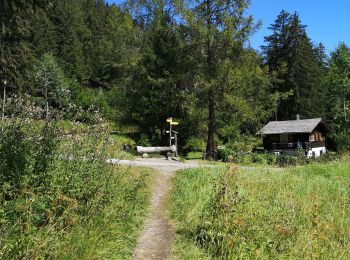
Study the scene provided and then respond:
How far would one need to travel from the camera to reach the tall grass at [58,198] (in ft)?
16.8

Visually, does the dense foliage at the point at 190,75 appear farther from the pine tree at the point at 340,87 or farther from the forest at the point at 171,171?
the pine tree at the point at 340,87

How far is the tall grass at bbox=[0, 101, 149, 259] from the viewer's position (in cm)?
512

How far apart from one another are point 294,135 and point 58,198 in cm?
4543

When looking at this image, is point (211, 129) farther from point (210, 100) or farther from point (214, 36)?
point (214, 36)

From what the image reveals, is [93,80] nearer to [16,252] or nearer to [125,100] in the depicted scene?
[125,100]

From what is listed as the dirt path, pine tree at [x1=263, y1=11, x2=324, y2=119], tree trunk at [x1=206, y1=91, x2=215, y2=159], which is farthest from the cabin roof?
the dirt path

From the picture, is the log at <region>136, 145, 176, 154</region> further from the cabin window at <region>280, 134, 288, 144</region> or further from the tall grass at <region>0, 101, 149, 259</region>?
the cabin window at <region>280, 134, 288, 144</region>

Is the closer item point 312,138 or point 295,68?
point 312,138

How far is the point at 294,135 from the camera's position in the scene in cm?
4859

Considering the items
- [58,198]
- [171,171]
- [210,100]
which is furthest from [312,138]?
[58,198]

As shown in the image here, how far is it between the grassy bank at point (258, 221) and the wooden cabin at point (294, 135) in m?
A: 35.3

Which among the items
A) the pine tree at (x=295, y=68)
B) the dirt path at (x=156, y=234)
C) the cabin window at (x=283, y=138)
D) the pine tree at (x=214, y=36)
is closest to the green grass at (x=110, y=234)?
the dirt path at (x=156, y=234)

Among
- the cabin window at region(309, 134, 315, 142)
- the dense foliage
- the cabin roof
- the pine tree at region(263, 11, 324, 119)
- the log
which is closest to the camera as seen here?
the log

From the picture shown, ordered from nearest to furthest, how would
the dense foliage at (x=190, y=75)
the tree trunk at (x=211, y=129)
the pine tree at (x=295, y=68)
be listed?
the dense foliage at (x=190, y=75) → the tree trunk at (x=211, y=129) → the pine tree at (x=295, y=68)
